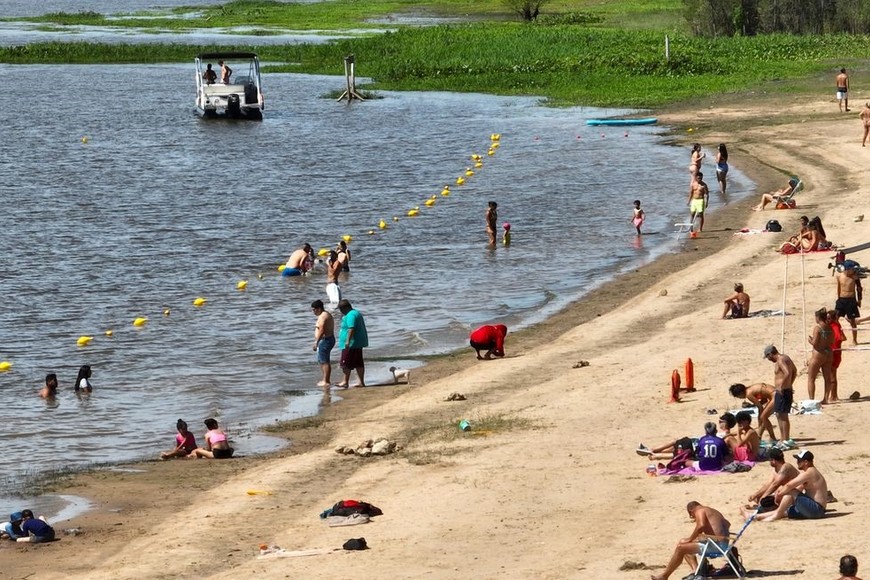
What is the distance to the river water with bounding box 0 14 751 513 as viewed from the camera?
23.6m

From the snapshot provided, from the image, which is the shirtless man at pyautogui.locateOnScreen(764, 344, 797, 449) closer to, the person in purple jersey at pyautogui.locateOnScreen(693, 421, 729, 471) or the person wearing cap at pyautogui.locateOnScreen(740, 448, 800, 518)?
the person in purple jersey at pyautogui.locateOnScreen(693, 421, 729, 471)

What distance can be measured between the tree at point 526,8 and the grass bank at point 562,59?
977 centimetres

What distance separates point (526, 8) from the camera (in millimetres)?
97438

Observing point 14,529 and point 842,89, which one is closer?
point 14,529

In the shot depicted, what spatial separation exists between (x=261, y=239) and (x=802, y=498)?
25014 mm

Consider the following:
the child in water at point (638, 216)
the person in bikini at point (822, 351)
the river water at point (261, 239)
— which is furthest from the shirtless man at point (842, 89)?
the person in bikini at point (822, 351)

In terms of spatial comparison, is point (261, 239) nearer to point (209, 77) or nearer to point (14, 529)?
point (14, 529)

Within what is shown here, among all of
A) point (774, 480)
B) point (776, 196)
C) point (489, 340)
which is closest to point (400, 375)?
point (489, 340)

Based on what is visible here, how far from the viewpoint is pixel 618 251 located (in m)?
33.9

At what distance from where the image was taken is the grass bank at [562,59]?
206 ft

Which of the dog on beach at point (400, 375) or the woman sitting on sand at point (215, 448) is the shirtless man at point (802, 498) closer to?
the woman sitting on sand at point (215, 448)

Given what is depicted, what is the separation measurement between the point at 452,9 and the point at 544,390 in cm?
9418

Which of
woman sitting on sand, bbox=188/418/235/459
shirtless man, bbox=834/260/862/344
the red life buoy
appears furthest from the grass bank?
woman sitting on sand, bbox=188/418/235/459

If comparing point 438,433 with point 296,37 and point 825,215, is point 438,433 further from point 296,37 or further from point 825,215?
point 296,37
